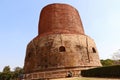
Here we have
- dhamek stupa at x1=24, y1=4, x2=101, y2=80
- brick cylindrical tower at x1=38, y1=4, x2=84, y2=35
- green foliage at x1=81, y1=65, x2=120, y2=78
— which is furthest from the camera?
brick cylindrical tower at x1=38, y1=4, x2=84, y2=35

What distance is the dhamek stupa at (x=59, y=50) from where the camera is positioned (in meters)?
16.1

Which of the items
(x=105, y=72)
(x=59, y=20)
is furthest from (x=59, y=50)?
(x=105, y=72)

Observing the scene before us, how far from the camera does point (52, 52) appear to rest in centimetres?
1686

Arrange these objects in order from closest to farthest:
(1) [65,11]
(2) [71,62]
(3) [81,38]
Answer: (2) [71,62], (3) [81,38], (1) [65,11]

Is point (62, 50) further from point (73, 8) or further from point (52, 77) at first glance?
point (73, 8)

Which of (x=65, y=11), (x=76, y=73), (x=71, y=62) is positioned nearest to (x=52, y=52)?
(x=71, y=62)

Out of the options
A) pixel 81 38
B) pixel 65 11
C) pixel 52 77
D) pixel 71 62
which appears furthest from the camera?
pixel 65 11

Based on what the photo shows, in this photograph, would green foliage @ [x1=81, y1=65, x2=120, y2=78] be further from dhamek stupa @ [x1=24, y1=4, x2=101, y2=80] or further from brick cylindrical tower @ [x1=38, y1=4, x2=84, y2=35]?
brick cylindrical tower @ [x1=38, y1=4, x2=84, y2=35]

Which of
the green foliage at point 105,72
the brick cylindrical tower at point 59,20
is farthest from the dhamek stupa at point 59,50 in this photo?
the green foliage at point 105,72

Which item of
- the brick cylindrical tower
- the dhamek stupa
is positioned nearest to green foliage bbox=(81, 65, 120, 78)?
the dhamek stupa

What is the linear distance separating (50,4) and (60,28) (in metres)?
3.67

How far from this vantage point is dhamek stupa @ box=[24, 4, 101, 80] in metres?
16.1

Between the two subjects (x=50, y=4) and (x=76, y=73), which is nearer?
(x=76, y=73)

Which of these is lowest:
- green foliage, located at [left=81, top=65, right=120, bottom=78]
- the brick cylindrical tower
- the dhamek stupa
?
green foliage, located at [left=81, top=65, right=120, bottom=78]
